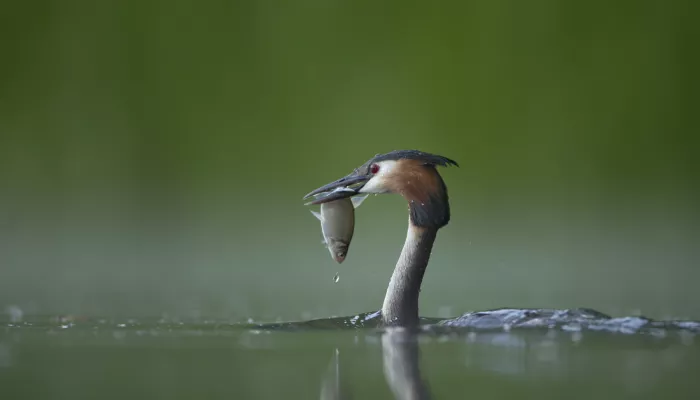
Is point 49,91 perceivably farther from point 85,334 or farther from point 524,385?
point 524,385

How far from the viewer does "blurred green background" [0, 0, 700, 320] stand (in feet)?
26.9

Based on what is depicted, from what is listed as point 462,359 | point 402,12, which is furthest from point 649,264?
point 462,359

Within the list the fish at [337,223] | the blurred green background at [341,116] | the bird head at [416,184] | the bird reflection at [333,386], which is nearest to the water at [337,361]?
the bird reflection at [333,386]

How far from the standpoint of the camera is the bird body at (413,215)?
335 centimetres

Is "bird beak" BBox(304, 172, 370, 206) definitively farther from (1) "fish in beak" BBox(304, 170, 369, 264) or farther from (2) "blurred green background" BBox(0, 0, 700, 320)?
(2) "blurred green background" BBox(0, 0, 700, 320)

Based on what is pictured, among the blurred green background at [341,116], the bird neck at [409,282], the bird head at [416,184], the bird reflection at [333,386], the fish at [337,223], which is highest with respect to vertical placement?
the blurred green background at [341,116]

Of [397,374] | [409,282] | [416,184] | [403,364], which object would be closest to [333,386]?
[397,374]

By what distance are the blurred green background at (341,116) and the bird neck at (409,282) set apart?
446cm

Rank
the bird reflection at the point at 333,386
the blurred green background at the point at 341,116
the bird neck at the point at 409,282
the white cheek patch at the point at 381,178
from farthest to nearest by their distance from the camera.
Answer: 1. the blurred green background at the point at 341,116
2. the white cheek patch at the point at 381,178
3. the bird neck at the point at 409,282
4. the bird reflection at the point at 333,386

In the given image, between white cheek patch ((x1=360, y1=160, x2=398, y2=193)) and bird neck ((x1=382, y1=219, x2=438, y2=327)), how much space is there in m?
0.18

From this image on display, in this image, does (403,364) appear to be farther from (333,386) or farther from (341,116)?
(341,116)

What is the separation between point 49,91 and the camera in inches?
339

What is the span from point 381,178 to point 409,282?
14.9 inches

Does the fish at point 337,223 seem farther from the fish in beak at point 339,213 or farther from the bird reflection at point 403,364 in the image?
the bird reflection at point 403,364
